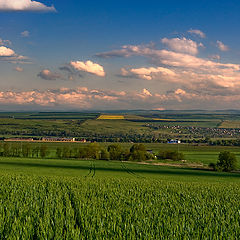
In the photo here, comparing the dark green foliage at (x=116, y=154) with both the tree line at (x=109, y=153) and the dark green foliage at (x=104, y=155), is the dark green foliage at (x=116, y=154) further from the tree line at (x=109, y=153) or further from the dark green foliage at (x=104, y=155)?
Result: the dark green foliage at (x=104, y=155)

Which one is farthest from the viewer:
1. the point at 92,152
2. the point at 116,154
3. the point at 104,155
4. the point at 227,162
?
the point at 92,152

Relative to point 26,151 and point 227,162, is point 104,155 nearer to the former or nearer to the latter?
point 26,151

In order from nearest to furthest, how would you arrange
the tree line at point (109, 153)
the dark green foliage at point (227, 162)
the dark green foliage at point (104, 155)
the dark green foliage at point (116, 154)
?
the dark green foliage at point (227, 162)
the tree line at point (109, 153)
the dark green foliage at point (116, 154)
the dark green foliage at point (104, 155)

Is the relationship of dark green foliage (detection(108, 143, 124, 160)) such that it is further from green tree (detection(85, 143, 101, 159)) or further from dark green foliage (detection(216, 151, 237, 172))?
dark green foliage (detection(216, 151, 237, 172))

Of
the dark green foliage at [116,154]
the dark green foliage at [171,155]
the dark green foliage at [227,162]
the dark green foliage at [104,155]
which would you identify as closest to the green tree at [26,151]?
the dark green foliage at [104,155]

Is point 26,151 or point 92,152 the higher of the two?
point 92,152

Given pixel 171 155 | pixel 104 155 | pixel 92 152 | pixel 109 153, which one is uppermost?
pixel 92 152

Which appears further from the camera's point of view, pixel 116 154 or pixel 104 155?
pixel 104 155

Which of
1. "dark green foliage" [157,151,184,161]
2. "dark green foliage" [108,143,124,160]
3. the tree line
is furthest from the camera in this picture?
"dark green foliage" [108,143,124,160]

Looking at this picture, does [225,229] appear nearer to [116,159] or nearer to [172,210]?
[172,210]

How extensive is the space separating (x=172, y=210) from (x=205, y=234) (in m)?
4.57

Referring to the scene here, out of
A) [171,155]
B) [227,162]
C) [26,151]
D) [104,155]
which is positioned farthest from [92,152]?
[227,162]

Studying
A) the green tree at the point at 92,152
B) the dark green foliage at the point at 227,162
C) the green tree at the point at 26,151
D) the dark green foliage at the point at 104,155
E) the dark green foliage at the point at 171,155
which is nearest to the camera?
the dark green foliage at the point at 227,162

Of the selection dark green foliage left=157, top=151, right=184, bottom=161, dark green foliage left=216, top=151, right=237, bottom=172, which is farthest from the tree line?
dark green foliage left=216, top=151, right=237, bottom=172
